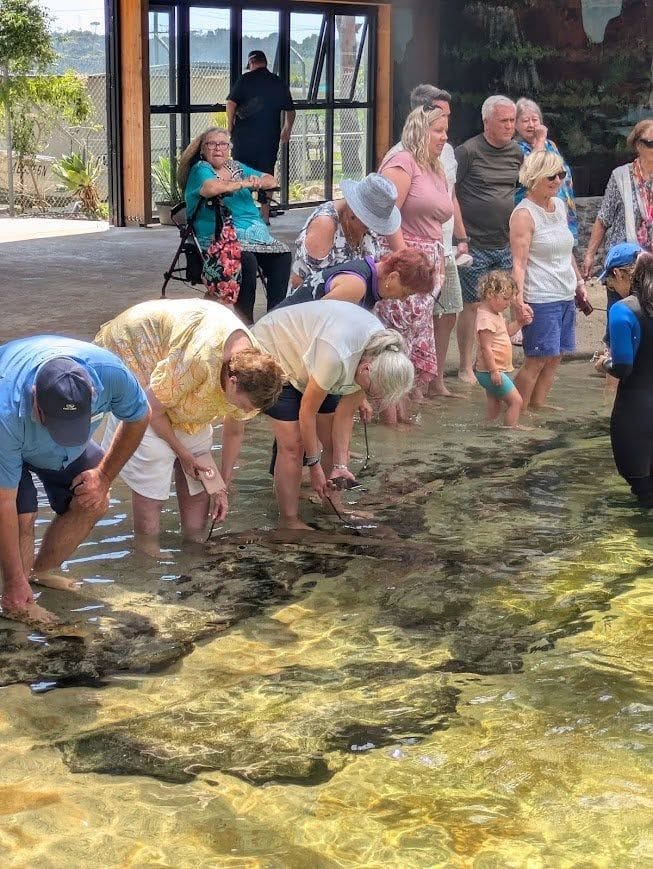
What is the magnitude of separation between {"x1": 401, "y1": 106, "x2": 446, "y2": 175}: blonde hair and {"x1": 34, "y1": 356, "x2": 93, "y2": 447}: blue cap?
366 centimetres

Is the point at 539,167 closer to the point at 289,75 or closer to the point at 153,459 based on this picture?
the point at 153,459

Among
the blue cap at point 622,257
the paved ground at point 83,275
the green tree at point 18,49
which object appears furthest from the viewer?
the green tree at point 18,49

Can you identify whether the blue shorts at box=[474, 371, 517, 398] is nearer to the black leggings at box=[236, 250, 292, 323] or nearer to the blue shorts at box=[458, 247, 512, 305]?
the blue shorts at box=[458, 247, 512, 305]

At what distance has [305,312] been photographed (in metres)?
5.12

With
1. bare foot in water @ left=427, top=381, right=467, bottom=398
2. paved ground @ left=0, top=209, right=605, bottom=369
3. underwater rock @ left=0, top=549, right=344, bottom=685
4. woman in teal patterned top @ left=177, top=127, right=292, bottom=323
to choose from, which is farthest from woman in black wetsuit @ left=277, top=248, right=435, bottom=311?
paved ground @ left=0, top=209, right=605, bottom=369

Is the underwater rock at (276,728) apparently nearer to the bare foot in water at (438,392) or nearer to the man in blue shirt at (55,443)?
the man in blue shirt at (55,443)

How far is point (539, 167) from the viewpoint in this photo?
6.86 metres

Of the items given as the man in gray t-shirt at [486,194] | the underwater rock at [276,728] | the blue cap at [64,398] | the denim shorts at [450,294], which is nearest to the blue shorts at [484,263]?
the man in gray t-shirt at [486,194]

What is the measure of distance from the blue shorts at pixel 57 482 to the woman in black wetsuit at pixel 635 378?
2.39m

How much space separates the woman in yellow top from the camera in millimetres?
4535

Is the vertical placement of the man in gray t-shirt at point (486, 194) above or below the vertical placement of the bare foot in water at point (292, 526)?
above

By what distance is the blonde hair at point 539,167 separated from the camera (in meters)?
6.86

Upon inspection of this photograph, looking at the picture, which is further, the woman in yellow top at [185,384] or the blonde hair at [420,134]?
the blonde hair at [420,134]

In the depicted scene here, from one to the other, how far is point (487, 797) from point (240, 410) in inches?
76.9
